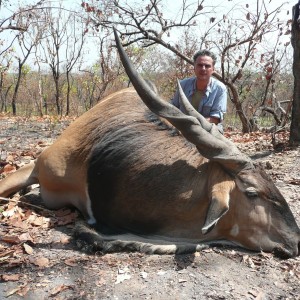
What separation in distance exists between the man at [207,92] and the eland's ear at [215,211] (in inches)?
101

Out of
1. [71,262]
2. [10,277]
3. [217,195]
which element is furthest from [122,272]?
[217,195]

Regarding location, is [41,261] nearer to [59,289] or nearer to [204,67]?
[59,289]

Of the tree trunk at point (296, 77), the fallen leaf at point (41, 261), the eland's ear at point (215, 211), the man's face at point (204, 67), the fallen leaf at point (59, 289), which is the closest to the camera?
the fallen leaf at point (59, 289)

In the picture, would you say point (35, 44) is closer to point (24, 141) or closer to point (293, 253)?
point (24, 141)

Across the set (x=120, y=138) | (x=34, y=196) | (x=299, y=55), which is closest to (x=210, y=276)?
(x=120, y=138)

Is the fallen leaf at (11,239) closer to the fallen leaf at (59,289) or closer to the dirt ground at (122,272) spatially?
the dirt ground at (122,272)

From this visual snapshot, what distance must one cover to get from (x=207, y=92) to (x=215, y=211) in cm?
296

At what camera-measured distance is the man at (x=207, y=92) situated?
565cm

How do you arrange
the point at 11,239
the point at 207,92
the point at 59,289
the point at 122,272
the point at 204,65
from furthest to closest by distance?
A: 1. the point at 207,92
2. the point at 204,65
3. the point at 11,239
4. the point at 122,272
5. the point at 59,289

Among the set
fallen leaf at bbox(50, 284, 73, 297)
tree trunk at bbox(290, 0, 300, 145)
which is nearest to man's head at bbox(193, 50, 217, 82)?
tree trunk at bbox(290, 0, 300, 145)

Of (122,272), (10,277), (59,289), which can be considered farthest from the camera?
(122,272)

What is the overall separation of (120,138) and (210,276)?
1506 mm

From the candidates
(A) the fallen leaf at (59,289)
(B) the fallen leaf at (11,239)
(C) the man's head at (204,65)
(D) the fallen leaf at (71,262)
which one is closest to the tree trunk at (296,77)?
(C) the man's head at (204,65)

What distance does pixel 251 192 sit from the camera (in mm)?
3348
